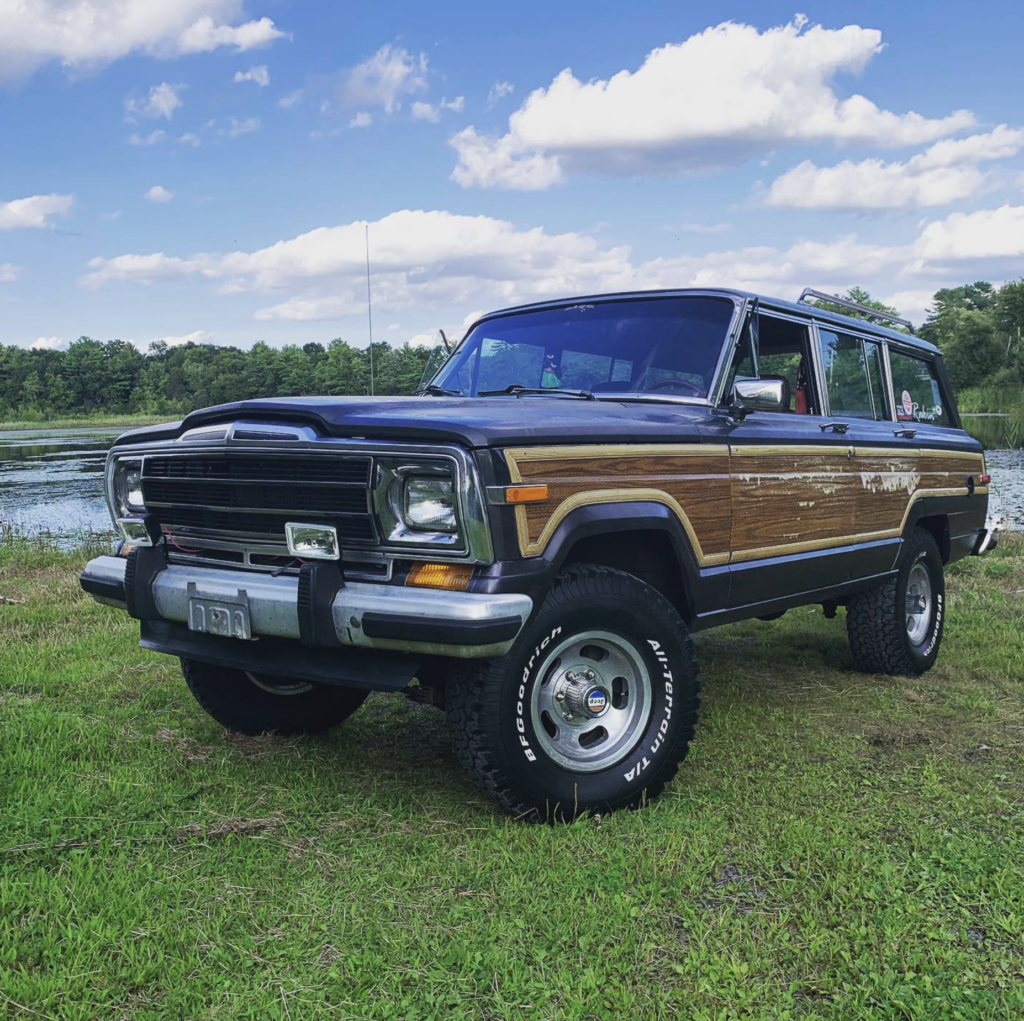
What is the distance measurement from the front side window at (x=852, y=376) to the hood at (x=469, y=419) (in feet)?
4.87

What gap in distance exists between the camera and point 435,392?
15.5ft

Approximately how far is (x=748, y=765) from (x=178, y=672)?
3.05 meters

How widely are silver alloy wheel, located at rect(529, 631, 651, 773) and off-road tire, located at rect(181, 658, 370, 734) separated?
1205mm

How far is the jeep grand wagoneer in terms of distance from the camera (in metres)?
2.96

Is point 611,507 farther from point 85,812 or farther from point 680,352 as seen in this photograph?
point 85,812

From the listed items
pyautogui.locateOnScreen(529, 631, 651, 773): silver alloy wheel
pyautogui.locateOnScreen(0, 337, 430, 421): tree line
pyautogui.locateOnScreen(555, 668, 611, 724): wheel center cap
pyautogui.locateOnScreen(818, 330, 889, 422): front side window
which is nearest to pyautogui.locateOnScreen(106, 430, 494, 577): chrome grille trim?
pyautogui.locateOnScreen(529, 631, 651, 773): silver alloy wheel

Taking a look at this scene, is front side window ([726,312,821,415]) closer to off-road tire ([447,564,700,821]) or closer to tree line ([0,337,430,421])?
Answer: off-road tire ([447,564,700,821])

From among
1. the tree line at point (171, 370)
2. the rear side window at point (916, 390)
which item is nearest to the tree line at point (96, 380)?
the tree line at point (171, 370)

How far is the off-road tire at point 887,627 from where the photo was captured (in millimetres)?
5363

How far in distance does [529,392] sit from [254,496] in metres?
1.42

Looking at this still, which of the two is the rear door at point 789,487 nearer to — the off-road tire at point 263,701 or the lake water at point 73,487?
the off-road tire at point 263,701

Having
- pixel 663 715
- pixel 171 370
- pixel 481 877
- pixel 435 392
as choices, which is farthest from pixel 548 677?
pixel 171 370

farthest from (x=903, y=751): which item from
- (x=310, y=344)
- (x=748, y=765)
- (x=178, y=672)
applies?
(x=310, y=344)

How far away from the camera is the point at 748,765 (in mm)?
3883
